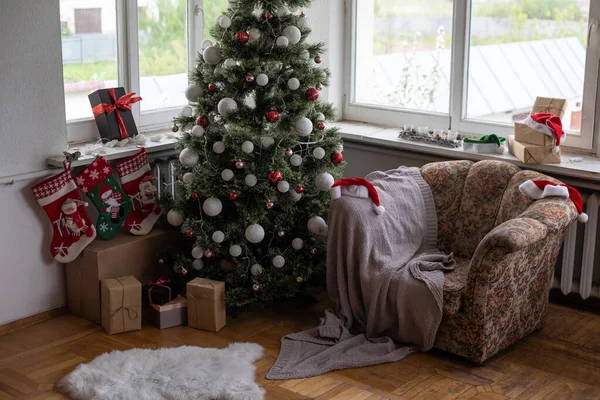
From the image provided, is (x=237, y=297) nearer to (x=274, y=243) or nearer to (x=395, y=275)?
(x=274, y=243)

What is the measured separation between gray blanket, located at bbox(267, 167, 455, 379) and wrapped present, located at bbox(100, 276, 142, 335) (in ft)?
2.22

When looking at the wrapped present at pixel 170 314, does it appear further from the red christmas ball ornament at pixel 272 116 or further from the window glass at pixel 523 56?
the window glass at pixel 523 56

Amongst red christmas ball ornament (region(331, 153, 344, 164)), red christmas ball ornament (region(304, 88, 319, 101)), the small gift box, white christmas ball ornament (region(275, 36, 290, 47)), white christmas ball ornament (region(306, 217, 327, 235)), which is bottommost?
the small gift box

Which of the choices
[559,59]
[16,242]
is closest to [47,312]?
[16,242]

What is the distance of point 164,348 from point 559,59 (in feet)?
7.56

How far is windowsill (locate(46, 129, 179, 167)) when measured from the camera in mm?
3654

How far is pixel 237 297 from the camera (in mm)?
3689

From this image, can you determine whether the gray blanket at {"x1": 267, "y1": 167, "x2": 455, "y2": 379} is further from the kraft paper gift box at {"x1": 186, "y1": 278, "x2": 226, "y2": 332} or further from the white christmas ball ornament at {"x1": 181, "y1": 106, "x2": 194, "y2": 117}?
the white christmas ball ornament at {"x1": 181, "y1": 106, "x2": 194, "y2": 117}

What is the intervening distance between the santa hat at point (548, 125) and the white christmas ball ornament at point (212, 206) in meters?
1.47

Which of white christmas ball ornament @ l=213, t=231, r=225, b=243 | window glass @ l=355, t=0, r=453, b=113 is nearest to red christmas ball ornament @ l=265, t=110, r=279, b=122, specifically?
white christmas ball ornament @ l=213, t=231, r=225, b=243

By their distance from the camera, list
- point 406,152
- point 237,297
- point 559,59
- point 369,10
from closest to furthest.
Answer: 1. point 237,297
2. point 559,59
3. point 406,152
4. point 369,10

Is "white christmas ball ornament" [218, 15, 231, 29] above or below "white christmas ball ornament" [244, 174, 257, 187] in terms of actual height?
above

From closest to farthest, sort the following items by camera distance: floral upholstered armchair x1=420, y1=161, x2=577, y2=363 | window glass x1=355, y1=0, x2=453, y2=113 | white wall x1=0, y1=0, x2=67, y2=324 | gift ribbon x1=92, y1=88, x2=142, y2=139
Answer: floral upholstered armchair x1=420, y1=161, x2=577, y2=363 < white wall x1=0, y1=0, x2=67, y2=324 < gift ribbon x1=92, y1=88, x2=142, y2=139 < window glass x1=355, y1=0, x2=453, y2=113

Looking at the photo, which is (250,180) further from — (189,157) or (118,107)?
(118,107)
